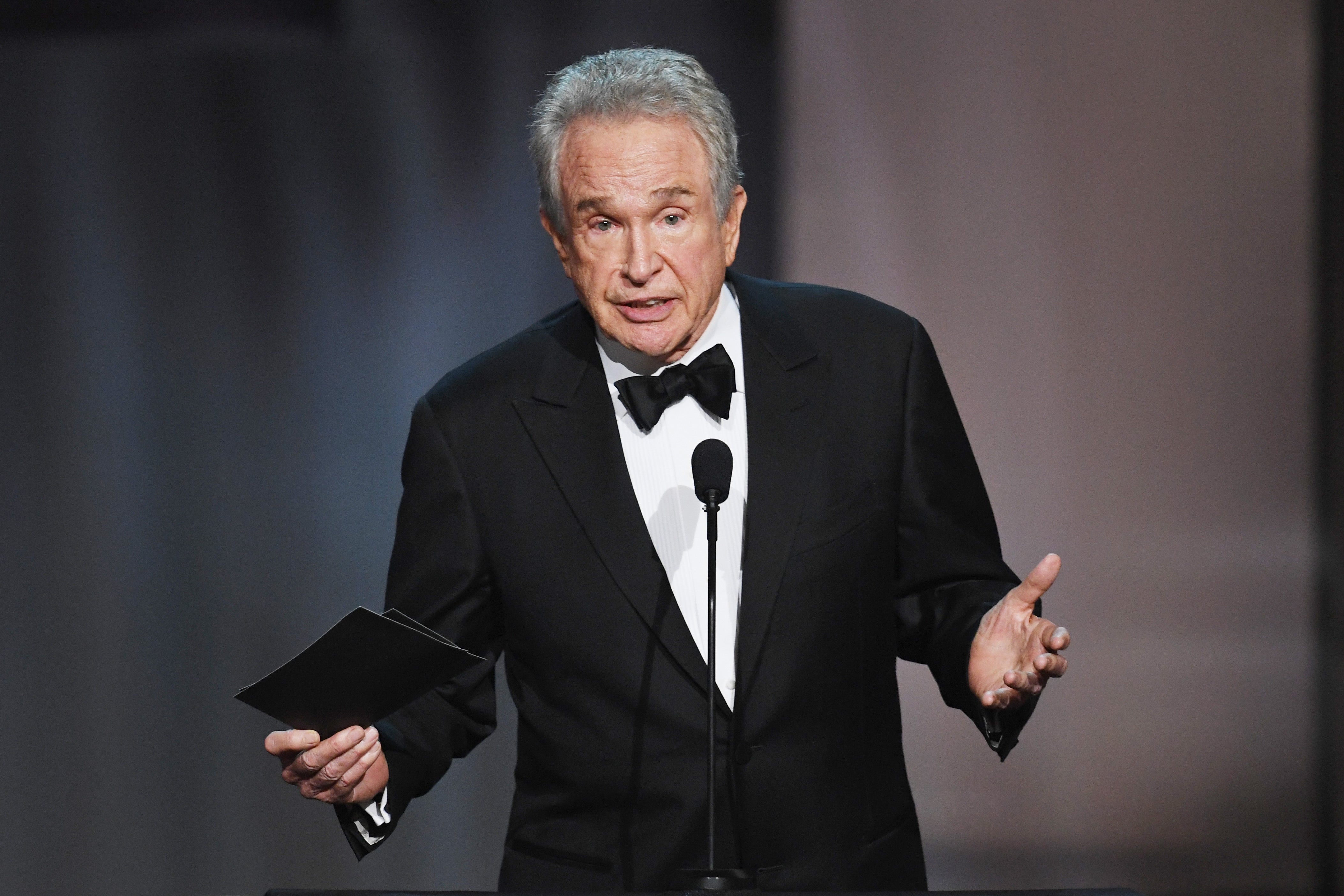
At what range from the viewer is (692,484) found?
1.86m

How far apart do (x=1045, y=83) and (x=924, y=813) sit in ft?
6.09

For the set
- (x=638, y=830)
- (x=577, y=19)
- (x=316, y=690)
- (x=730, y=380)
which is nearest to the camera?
(x=316, y=690)

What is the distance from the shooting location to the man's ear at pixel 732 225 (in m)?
1.81

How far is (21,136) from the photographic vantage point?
A: 3283 mm

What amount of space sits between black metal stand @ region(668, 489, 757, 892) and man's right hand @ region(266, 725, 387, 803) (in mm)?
362

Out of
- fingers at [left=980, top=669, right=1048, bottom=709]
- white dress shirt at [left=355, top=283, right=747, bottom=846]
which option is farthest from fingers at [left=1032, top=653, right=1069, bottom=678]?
white dress shirt at [left=355, top=283, right=747, bottom=846]

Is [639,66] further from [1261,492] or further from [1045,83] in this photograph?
[1261,492]

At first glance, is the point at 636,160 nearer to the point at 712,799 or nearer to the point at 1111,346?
the point at 712,799

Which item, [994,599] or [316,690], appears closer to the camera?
[316,690]

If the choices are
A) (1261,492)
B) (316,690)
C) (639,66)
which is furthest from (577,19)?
(316,690)

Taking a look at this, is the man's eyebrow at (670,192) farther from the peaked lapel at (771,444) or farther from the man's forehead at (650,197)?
the peaked lapel at (771,444)

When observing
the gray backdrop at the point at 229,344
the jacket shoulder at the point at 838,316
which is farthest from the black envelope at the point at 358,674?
the gray backdrop at the point at 229,344

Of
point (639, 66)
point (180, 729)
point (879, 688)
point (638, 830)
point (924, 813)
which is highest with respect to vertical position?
point (639, 66)

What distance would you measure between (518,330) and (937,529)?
172 cm
